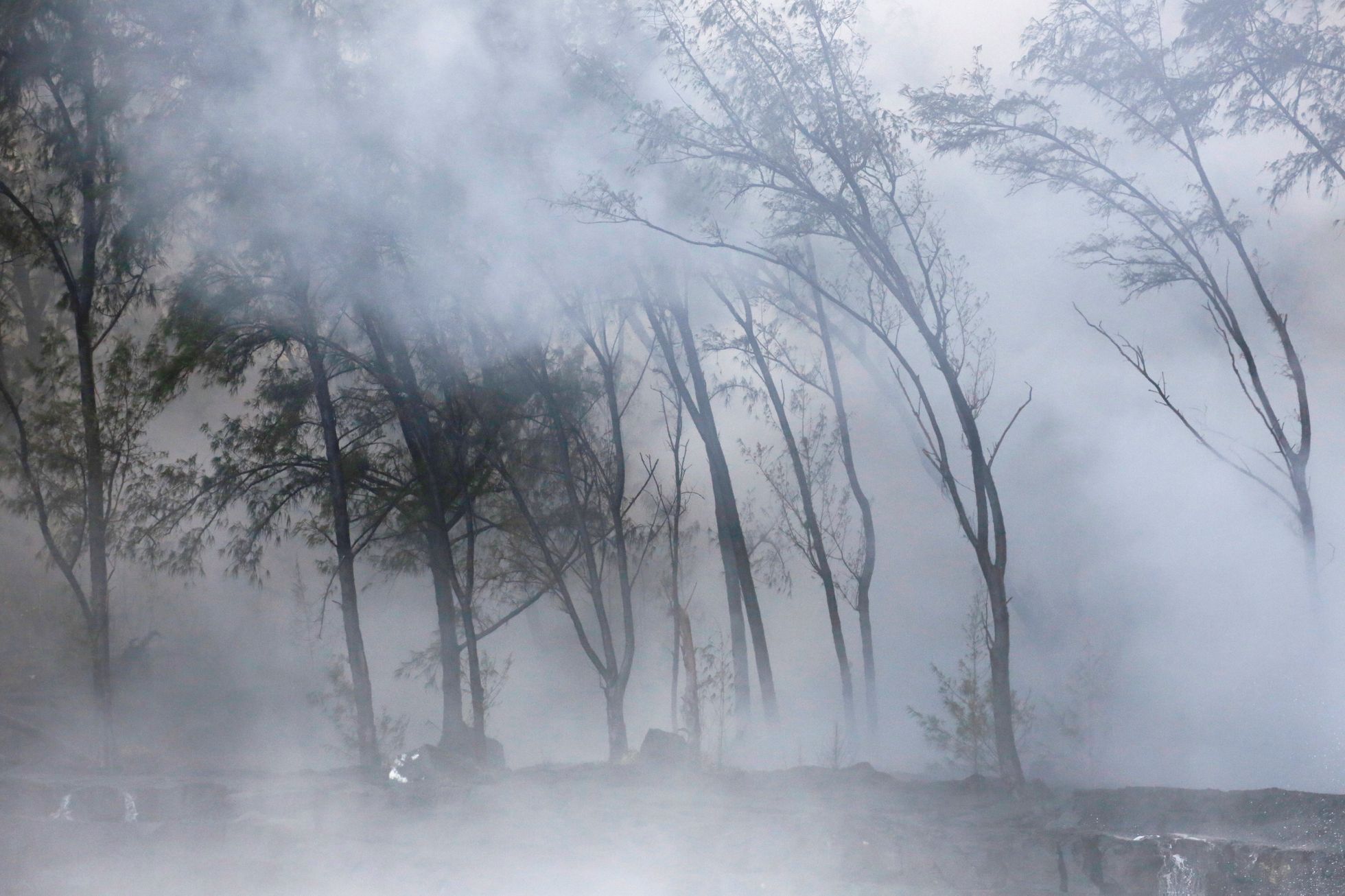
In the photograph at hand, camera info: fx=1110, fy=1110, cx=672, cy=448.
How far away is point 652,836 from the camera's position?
4957 mm

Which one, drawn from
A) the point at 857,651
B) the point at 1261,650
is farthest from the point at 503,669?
the point at 1261,650

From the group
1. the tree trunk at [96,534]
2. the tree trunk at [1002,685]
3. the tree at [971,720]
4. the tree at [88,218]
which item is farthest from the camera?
the tree at [971,720]

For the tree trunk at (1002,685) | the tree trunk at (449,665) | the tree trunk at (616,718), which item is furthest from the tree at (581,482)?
the tree trunk at (1002,685)

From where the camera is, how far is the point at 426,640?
1285cm

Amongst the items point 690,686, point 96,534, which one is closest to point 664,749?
point 690,686

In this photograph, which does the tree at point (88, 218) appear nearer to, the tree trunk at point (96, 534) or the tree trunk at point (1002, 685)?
the tree trunk at point (96, 534)

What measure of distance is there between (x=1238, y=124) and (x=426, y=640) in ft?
31.6

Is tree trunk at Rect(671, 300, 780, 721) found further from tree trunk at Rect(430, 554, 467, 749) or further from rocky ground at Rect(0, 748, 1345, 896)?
rocky ground at Rect(0, 748, 1345, 896)

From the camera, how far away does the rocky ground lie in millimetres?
4215

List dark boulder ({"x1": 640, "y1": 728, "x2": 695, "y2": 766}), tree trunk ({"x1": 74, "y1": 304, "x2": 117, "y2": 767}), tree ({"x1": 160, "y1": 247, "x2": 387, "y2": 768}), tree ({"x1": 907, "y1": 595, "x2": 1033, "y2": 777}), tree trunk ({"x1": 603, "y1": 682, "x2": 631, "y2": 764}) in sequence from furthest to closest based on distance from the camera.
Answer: tree trunk ({"x1": 603, "y1": 682, "x2": 631, "y2": 764}) < tree ({"x1": 907, "y1": 595, "x2": 1033, "y2": 777}) < tree ({"x1": 160, "y1": 247, "x2": 387, "y2": 768}) < tree trunk ({"x1": 74, "y1": 304, "x2": 117, "y2": 767}) < dark boulder ({"x1": 640, "y1": 728, "x2": 695, "y2": 766})

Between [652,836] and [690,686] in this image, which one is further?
[690,686]

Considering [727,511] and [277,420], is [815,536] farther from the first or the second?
[277,420]

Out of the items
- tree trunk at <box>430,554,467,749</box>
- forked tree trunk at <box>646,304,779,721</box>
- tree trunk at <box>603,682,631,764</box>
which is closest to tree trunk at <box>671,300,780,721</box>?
forked tree trunk at <box>646,304,779,721</box>

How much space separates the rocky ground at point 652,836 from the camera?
4.21 metres
